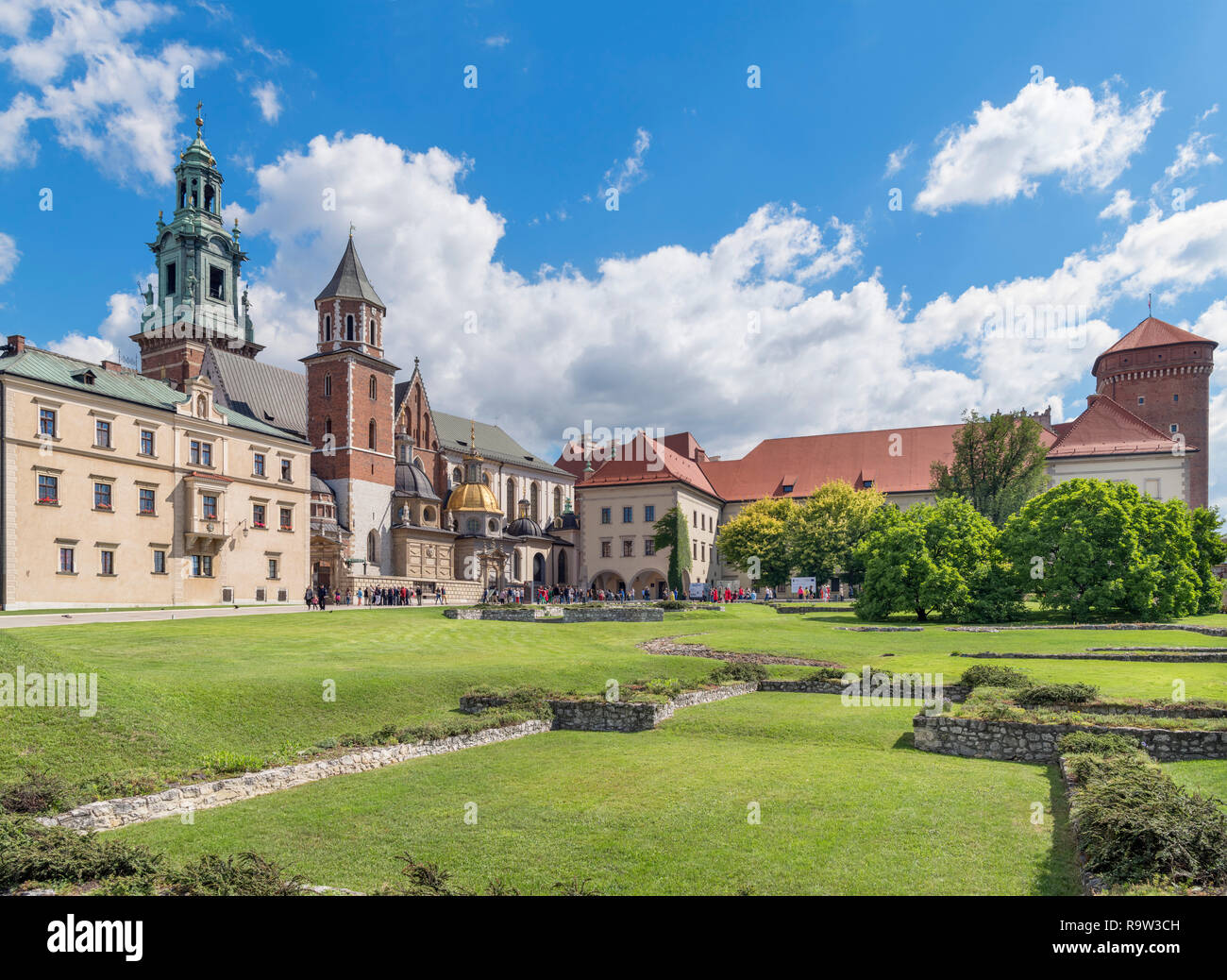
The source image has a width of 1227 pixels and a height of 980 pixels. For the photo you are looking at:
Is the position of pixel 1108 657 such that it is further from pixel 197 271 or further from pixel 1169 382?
pixel 197 271

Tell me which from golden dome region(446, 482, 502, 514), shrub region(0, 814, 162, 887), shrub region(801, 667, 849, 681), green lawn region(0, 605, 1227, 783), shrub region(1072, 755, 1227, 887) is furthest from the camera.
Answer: golden dome region(446, 482, 502, 514)

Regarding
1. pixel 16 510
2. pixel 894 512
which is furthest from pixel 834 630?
pixel 16 510

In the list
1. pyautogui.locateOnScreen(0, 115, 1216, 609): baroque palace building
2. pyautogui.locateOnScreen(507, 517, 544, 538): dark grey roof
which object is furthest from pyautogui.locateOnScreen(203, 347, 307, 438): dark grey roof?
pyautogui.locateOnScreen(507, 517, 544, 538): dark grey roof

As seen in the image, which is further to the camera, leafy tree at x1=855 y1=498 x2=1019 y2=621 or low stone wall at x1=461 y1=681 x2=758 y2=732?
leafy tree at x1=855 y1=498 x2=1019 y2=621

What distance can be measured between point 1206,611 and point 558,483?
68.9 metres

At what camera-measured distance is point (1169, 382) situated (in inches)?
3290

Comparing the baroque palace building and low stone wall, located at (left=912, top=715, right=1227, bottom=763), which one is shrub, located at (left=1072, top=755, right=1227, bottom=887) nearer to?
low stone wall, located at (left=912, top=715, right=1227, bottom=763)

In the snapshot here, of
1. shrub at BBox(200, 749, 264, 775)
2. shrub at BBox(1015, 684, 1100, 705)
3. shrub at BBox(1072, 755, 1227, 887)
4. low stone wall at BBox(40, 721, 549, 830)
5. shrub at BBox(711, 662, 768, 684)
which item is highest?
shrub at BBox(1072, 755, 1227, 887)

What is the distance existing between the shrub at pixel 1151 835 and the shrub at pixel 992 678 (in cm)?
998

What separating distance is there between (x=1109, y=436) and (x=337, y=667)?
7850cm

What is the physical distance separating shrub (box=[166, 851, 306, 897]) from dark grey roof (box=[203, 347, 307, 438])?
5624cm

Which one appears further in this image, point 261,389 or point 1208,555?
point 261,389

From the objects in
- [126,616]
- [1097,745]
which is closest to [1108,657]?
[1097,745]

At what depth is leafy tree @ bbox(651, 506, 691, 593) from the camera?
74.5 metres
